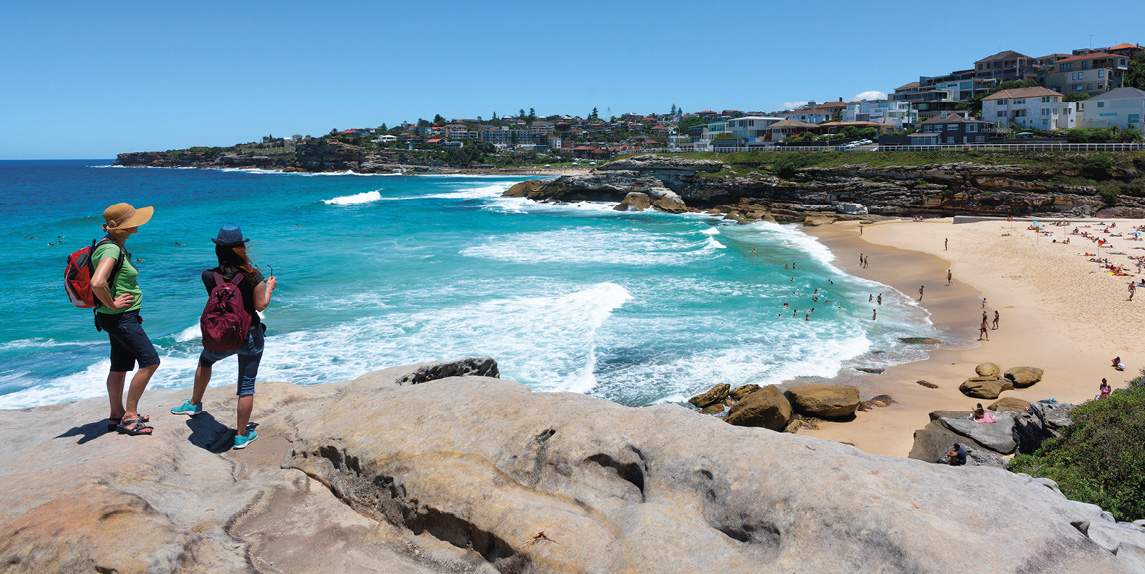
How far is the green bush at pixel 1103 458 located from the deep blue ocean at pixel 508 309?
7.33 meters

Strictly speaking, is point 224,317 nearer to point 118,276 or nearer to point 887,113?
point 118,276

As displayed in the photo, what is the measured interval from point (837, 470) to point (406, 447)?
3111mm

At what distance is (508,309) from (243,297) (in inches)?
652

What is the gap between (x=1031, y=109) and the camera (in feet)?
222

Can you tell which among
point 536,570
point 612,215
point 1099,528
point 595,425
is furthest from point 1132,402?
point 612,215

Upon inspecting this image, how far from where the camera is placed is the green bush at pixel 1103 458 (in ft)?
20.7

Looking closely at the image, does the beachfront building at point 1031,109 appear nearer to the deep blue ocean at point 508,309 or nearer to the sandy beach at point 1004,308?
the sandy beach at point 1004,308

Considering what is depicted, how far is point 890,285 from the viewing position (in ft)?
89.5

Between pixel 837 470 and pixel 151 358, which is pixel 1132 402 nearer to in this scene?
pixel 837 470

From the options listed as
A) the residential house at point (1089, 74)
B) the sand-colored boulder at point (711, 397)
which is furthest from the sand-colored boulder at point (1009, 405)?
the residential house at point (1089, 74)

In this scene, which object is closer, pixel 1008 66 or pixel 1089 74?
pixel 1089 74

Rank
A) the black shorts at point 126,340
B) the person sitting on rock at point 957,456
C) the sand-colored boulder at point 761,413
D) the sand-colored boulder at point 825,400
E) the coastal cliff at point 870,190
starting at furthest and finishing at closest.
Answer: the coastal cliff at point 870,190 → the sand-colored boulder at point 825,400 → the sand-colored boulder at point 761,413 → the person sitting on rock at point 957,456 → the black shorts at point 126,340

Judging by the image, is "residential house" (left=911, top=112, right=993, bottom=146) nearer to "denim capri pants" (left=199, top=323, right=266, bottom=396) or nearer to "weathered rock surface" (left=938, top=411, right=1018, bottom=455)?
"weathered rock surface" (left=938, top=411, right=1018, bottom=455)

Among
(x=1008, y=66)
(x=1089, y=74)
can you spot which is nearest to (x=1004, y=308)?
(x=1089, y=74)
